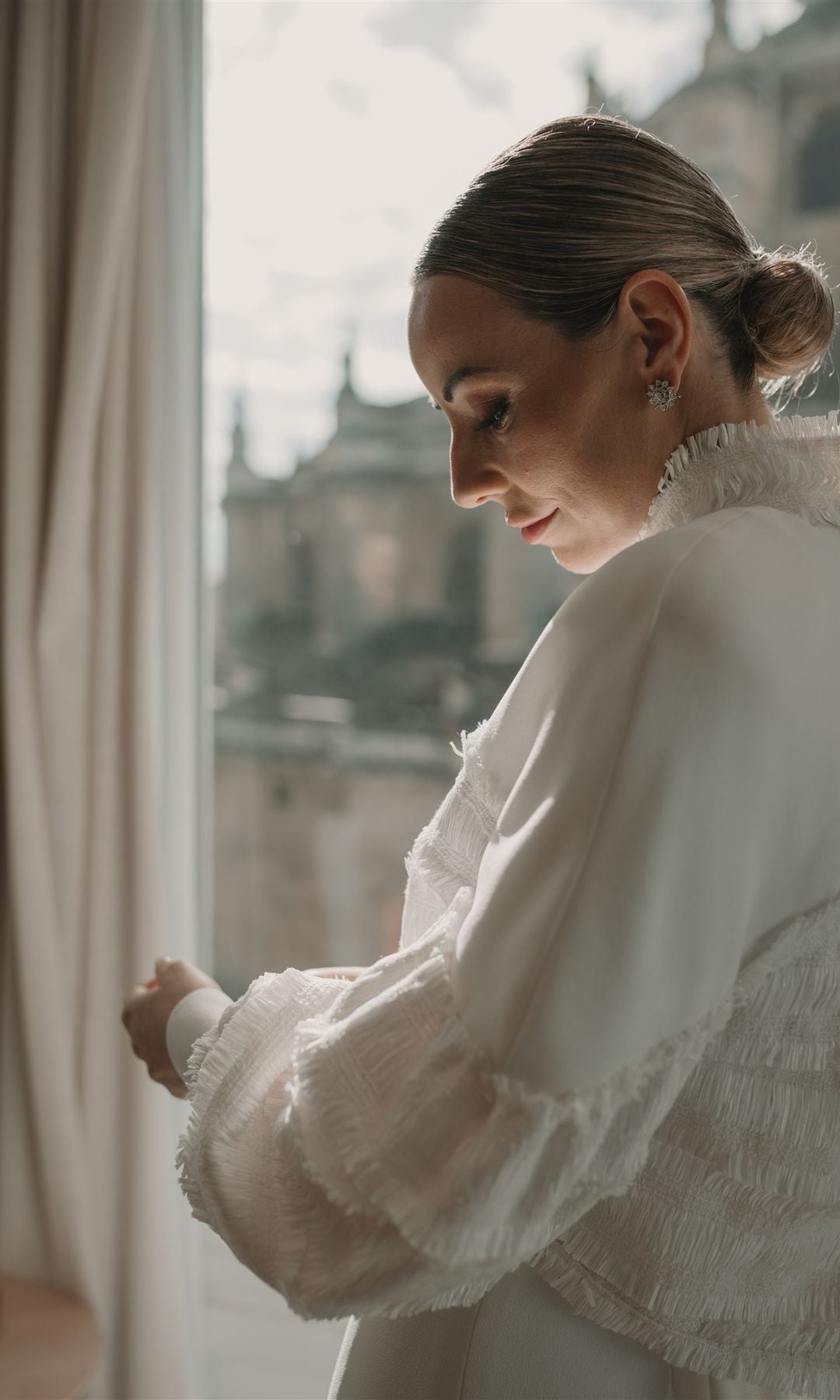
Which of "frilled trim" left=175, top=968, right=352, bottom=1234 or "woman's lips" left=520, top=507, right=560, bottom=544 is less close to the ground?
"woman's lips" left=520, top=507, right=560, bottom=544

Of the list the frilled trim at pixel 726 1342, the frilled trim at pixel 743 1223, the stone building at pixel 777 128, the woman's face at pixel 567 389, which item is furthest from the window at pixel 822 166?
the frilled trim at pixel 726 1342

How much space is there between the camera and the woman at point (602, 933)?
0.54m

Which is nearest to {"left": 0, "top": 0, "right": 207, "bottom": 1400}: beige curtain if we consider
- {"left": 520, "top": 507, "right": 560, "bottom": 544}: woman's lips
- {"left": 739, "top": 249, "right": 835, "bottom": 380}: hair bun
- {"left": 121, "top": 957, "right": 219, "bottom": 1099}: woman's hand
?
{"left": 121, "top": 957, "right": 219, "bottom": 1099}: woman's hand

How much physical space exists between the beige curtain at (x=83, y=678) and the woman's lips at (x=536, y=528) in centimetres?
95

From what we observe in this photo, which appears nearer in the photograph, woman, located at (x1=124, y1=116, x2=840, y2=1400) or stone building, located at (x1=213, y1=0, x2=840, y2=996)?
woman, located at (x1=124, y1=116, x2=840, y2=1400)

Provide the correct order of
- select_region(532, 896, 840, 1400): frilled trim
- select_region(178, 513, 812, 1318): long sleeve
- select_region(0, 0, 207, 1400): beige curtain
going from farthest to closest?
select_region(0, 0, 207, 1400): beige curtain < select_region(532, 896, 840, 1400): frilled trim < select_region(178, 513, 812, 1318): long sleeve

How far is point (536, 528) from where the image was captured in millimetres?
837

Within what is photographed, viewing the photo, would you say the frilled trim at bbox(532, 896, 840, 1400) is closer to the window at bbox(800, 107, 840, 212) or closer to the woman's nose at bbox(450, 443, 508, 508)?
the woman's nose at bbox(450, 443, 508, 508)

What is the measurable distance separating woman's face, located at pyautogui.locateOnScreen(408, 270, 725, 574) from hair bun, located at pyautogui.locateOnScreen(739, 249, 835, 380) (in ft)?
0.20

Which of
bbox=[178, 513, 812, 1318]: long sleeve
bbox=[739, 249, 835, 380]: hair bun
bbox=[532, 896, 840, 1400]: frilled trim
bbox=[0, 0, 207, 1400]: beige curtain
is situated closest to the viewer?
bbox=[178, 513, 812, 1318]: long sleeve

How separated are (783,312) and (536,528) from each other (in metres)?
0.21

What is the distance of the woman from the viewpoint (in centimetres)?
54

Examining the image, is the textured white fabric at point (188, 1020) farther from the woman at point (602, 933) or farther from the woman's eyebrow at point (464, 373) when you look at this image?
the woman's eyebrow at point (464, 373)

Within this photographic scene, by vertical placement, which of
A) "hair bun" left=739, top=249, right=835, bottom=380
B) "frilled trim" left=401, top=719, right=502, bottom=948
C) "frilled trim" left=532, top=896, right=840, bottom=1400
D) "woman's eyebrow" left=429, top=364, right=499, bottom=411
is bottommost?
"frilled trim" left=532, top=896, right=840, bottom=1400
